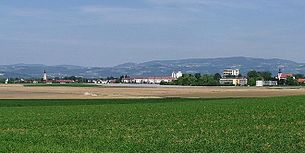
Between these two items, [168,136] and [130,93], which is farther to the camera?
[130,93]

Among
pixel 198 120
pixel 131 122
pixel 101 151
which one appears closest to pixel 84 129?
pixel 131 122

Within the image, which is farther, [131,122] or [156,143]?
[131,122]

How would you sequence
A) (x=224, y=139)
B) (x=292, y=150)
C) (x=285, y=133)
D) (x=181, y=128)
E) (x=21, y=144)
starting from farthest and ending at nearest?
(x=181, y=128), (x=285, y=133), (x=224, y=139), (x=21, y=144), (x=292, y=150)

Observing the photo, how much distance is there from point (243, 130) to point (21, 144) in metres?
10.1

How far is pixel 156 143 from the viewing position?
2106 centimetres

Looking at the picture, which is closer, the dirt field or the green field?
the green field

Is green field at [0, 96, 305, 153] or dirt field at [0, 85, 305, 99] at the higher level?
dirt field at [0, 85, 305, 99]

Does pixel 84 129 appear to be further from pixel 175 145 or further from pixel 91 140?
pixel 175 145

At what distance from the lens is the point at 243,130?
25.0m

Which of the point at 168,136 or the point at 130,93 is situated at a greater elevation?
the point at 130,93

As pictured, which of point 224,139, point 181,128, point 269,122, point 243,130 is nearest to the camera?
point 224,139

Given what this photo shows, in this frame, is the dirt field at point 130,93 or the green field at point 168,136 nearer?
the green field at point 168,136

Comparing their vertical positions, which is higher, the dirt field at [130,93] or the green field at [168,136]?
the dirt field at [130,93]

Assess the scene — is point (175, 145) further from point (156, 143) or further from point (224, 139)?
point (224, 139)
